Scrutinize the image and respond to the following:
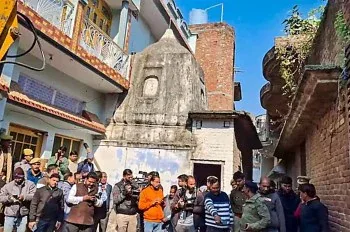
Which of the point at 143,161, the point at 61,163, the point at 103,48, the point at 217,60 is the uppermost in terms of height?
the point at 217,60

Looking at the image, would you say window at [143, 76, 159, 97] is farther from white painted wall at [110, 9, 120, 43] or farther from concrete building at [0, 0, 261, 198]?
white painted wall at [110, 9, 120, 43]

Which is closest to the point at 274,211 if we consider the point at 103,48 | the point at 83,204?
the point at 83,204

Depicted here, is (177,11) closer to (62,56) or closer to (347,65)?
(62,56)

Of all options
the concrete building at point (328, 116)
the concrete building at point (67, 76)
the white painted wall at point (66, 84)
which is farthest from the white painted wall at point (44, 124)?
the concrete building at point (328, 116)

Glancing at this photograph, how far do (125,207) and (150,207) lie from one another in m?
0.52

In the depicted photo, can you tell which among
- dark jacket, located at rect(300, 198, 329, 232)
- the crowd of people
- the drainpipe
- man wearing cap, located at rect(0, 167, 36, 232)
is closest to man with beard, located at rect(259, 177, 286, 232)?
the crowd of people

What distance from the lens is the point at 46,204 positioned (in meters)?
5.15

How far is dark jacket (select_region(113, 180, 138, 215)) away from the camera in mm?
5824

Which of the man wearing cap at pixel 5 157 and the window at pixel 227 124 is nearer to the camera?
the man wearing cap at pixel 5 157

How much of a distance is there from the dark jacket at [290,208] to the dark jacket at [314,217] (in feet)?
3.94

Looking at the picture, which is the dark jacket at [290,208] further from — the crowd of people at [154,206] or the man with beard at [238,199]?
the man with beard at [238,199]

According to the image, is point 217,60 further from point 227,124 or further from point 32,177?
point 32,177

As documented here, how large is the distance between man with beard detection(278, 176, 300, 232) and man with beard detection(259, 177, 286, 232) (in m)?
1.38

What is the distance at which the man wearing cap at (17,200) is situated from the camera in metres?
5.02
